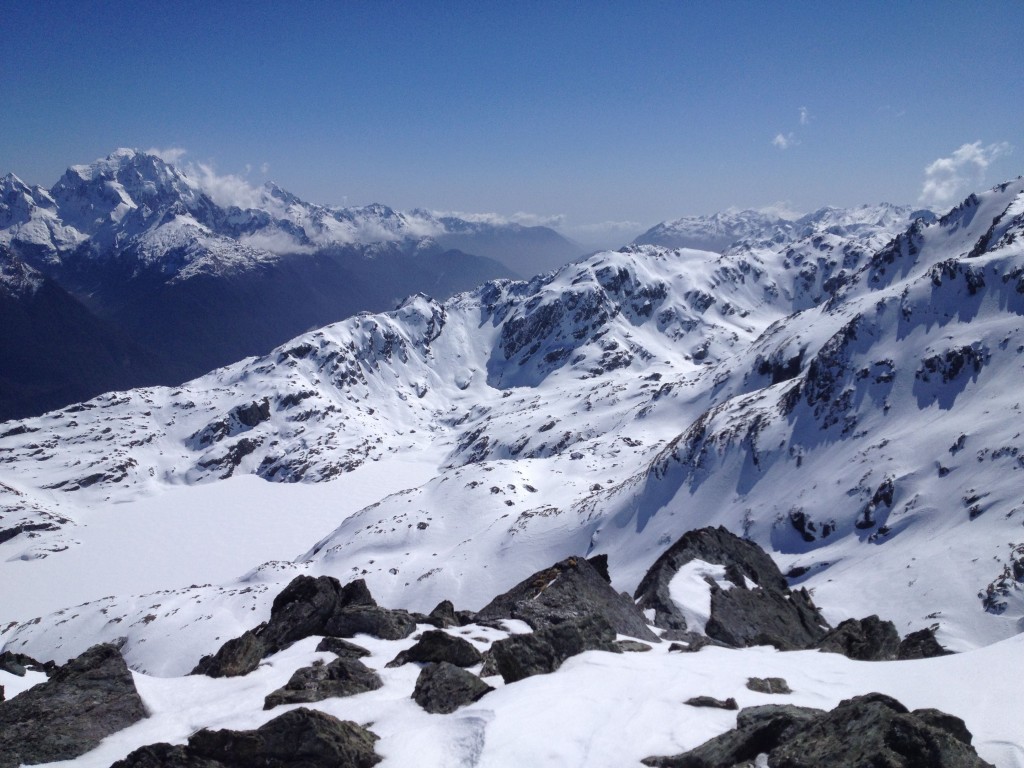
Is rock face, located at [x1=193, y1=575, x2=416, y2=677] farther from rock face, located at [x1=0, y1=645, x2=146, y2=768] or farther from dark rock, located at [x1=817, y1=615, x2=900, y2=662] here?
dark rock, located at [x1=817, y1=615, x2=900, y2=662]

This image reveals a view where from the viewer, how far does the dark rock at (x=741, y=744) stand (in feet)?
36.5

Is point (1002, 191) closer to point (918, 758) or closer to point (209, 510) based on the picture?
point (918, 758)

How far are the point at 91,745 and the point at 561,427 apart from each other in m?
165

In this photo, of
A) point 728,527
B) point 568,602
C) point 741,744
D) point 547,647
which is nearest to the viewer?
point 741,744

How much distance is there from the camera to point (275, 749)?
40.2ft

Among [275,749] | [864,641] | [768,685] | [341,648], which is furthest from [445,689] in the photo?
[864,641]

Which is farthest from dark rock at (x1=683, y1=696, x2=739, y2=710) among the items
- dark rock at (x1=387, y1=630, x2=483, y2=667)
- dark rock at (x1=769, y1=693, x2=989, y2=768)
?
dark rock at (x1=387, y1=630, x2=483, y2=667)

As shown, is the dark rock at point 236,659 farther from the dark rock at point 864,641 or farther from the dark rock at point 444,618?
the dark rock at point 864,641

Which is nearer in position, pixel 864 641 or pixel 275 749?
pixel 275 749

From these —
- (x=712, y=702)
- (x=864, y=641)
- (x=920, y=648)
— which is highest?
(x=712, y=702)

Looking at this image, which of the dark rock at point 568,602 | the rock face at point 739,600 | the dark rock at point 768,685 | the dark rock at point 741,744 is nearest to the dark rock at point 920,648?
the rock face at point 739,600

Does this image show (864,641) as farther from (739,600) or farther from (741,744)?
(741,744)

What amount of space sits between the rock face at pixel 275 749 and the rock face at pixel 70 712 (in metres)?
3.42

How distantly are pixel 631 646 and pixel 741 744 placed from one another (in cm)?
1096
